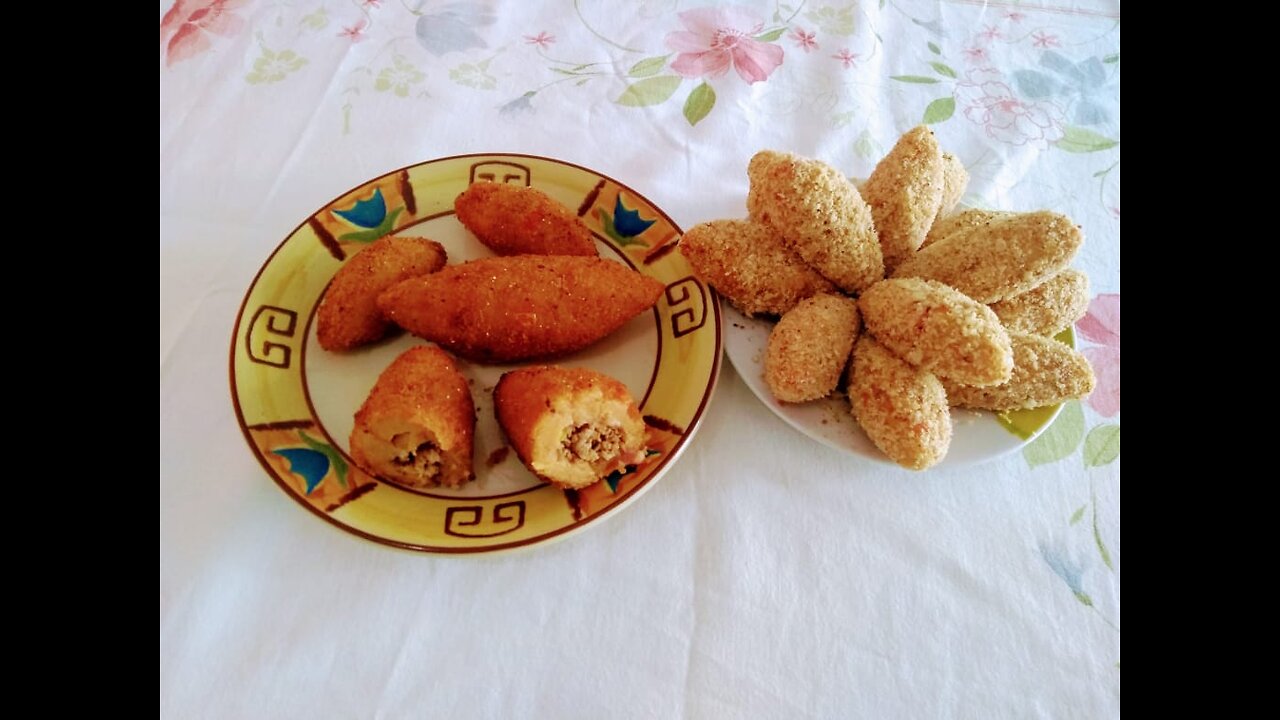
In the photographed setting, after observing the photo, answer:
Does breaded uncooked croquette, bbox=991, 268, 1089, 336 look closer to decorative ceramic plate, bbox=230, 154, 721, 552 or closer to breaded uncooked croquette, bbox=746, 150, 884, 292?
breaded uncooked croquette, bbox=746, 150, 884, 292

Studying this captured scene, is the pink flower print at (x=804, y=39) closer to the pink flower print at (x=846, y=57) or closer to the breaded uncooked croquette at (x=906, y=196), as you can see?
the pink flower print at (x=846, y=57)

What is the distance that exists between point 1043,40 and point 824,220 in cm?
95

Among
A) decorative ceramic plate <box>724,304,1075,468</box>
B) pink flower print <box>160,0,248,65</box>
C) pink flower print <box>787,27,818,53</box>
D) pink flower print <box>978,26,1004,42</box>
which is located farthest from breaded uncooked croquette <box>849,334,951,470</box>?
pink flower print <box>160,0,248,65</box>

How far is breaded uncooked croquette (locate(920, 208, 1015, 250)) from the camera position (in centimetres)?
106

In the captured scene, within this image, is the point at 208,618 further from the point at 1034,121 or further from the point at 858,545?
the point at 1034,121

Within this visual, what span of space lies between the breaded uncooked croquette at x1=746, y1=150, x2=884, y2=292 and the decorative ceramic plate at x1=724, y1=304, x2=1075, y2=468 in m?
0.16

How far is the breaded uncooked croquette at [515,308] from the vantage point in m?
0.98

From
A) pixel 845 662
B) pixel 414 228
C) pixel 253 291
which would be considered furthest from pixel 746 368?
pixel 253 291

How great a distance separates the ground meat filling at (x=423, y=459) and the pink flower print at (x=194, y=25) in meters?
1.03

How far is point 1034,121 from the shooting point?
1.39 meters

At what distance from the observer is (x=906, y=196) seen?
1001mm

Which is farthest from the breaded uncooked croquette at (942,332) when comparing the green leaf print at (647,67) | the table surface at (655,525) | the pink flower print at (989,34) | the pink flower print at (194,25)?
the pink flower print at (194,25)

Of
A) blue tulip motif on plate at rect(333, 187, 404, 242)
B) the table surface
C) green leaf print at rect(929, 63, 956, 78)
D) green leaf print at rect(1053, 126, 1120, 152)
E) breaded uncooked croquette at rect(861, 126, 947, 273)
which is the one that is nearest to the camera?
the table surface

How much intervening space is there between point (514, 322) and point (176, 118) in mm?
813
